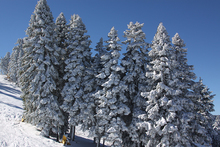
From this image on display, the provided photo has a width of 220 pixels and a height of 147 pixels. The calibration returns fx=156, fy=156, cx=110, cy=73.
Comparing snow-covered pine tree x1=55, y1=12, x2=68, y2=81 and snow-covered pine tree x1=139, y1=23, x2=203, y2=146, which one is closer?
snow-covered pine tree x1=139, y1=23, x2=203, y2=146

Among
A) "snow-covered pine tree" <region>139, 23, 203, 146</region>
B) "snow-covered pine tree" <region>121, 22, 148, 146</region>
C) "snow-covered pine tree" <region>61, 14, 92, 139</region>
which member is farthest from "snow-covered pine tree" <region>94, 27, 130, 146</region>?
"snow-covered pine tree" <region>139, 23, 203, 146</region>

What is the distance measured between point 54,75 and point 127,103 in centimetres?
1035

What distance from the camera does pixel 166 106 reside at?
16.8 meters

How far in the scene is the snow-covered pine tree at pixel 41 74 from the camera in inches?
733

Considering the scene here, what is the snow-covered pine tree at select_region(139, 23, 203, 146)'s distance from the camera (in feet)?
52.4

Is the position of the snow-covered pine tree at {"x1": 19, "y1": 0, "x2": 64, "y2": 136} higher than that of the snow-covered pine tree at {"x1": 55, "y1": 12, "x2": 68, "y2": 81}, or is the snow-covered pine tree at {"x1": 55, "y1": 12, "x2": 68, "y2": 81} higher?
the snow-covered pine tree at {"x1": 55, "y1": 12, "x2": 68, "y2": 81}

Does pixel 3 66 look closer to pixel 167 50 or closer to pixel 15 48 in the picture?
pixel 15 48

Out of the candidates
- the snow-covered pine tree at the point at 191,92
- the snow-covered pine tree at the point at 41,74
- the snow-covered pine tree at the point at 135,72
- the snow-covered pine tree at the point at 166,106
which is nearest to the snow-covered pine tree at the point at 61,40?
the snow-covered pine tree at the point at 41,74

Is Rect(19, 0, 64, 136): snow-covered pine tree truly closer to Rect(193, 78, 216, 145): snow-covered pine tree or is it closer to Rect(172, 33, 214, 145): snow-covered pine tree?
Rect(172, 33, 214, 145): snow-covered pine tree

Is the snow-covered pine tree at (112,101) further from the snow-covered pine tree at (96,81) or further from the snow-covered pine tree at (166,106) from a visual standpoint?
the snow-covered pine tree at (166,106)

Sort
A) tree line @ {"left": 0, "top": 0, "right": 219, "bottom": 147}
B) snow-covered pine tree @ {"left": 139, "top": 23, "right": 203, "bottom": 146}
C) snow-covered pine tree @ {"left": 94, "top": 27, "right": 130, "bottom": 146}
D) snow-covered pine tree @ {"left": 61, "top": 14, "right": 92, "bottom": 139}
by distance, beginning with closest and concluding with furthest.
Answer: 1. snow-covered pine tree @ {"left": 139, "top": 23, "right": 203, "bottom": 146}
2. tree line @ {"left": 0, "top": 0, "right": 219, "bottom": 147}
3. snow-covered pine tree @ {"left": 94, "top": 27, "right": 130, "bottom": 146}
4. snow-covered pine tree @ {"left": 61, "top": 14, "right": 92, "bottom": 139}

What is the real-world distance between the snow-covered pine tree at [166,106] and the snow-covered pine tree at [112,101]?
8.68 ft

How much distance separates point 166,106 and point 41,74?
15.4 metres

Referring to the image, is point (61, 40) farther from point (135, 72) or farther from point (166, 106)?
point (166, 106)
